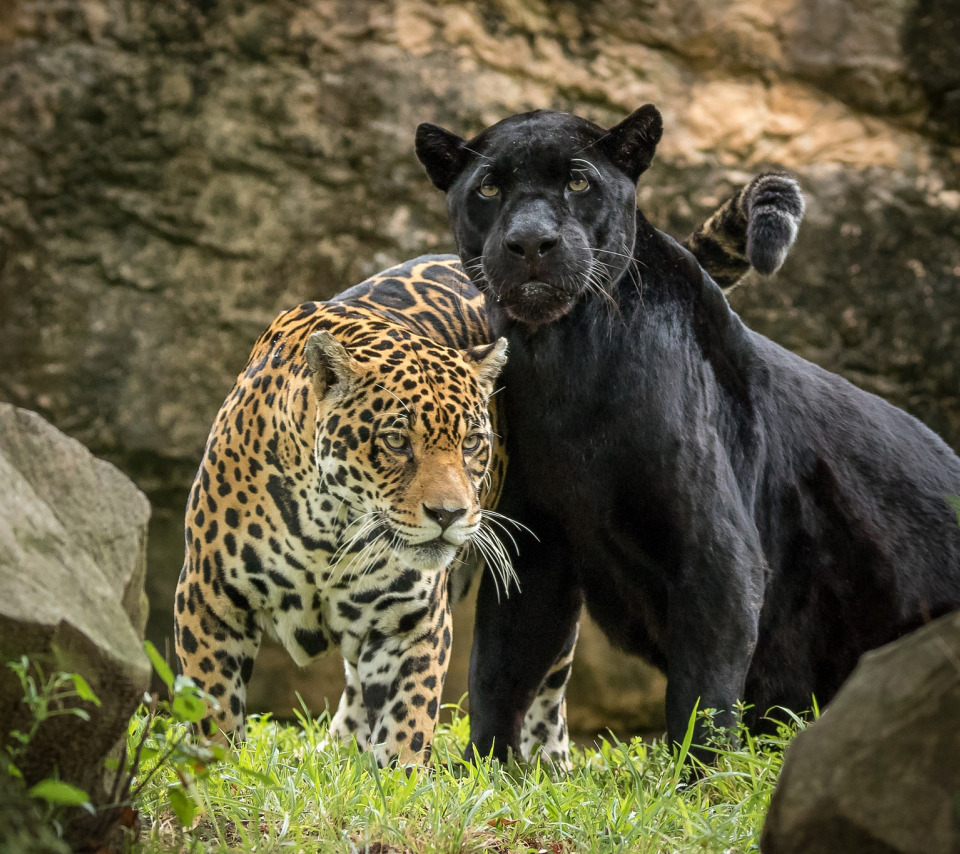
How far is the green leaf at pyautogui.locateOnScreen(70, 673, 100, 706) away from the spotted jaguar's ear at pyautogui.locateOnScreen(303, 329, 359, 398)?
1.90 metres

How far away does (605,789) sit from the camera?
3.96 m

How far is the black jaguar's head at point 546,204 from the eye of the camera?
4188 mm

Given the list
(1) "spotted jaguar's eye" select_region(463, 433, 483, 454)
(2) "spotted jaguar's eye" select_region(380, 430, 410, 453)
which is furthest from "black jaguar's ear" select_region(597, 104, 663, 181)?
(2) "spotted jaguar's eye" select_region(380, 430, 410, 453)

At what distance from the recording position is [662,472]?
14.0ft

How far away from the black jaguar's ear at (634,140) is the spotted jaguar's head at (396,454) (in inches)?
39.1

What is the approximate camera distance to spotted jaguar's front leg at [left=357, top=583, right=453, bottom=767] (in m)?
4.47

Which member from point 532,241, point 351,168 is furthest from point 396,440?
point 351,168

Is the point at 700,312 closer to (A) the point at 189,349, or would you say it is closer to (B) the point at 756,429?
(B) the point at 756,429

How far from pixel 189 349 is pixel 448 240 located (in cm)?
188

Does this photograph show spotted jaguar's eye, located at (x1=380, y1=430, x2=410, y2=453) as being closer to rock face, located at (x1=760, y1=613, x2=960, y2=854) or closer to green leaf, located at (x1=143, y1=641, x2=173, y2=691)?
green leaf, located at (x1=143, y1=641, x2=173, y2=691)

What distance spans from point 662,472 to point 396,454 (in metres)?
0.92

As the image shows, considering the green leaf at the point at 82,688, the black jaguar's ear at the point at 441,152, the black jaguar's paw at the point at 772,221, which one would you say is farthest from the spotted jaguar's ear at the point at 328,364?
the green leaf at the point at 82,688

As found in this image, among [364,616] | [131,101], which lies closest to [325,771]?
[364,616]

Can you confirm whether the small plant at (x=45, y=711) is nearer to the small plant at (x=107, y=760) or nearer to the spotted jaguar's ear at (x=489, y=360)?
the small plant at (x=107, y=760)
